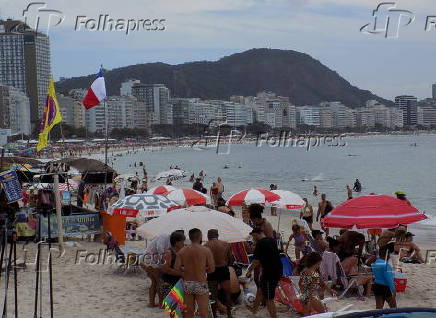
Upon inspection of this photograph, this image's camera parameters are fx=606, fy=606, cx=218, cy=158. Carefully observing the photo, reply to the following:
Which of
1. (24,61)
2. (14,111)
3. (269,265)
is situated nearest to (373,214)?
(269,265)

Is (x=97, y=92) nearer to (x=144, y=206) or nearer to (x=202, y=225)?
(x=144, y=206)

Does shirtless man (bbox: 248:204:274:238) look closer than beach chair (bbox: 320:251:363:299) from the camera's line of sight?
Yes

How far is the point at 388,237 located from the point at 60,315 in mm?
4984

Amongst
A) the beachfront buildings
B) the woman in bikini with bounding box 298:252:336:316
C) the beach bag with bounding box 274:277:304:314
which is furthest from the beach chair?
the beachfront buildings

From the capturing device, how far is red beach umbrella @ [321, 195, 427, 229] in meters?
7.71

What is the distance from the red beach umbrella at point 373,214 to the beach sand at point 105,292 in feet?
3.33

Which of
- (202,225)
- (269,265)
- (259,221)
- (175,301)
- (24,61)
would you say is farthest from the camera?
(24,61)

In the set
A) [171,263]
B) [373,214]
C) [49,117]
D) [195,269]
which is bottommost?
[171,263]

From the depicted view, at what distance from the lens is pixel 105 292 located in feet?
27.4

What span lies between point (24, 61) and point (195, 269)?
6259 inches

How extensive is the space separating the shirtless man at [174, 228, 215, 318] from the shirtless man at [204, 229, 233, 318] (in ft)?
1.51

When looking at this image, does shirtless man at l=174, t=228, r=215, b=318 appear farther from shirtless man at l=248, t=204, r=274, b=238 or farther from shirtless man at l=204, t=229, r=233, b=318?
shirtless man at l=248, t=204, r=274, b=238

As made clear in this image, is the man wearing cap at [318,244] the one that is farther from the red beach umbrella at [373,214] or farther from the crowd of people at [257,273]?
the red beach umbrella at [373,214]

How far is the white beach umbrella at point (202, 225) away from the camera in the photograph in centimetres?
745
